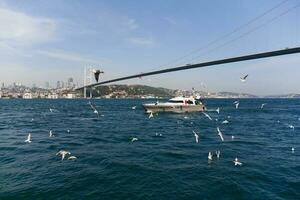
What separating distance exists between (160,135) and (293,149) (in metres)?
13.8

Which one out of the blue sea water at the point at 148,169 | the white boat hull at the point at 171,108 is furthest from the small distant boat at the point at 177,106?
the blue sea water at the point at 148,169

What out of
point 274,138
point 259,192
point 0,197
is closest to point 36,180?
point 0,197

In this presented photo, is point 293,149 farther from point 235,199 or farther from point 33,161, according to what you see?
point 33,161

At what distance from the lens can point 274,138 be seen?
3978cm

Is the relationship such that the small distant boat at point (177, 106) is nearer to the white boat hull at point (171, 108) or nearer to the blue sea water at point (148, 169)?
the white boat hull at point (171, 108)

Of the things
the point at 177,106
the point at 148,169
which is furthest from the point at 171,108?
the point at 148,169

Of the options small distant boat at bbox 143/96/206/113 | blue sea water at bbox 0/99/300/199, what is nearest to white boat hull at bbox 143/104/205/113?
small distant boat at bbox 143/96/206/113

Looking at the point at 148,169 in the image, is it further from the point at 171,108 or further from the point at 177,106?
the point at 177,106

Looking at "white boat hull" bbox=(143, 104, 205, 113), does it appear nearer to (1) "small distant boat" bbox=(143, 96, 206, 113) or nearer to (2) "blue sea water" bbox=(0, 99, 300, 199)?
(1) "small distant boat" bbox=(143, 96, 206, 113)

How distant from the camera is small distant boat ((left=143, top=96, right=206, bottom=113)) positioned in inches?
2857

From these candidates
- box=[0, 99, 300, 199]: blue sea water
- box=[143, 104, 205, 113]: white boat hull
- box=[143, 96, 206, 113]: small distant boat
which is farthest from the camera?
box=[143, 96, 206, 113]: small distant boat

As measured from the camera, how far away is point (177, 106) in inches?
2911

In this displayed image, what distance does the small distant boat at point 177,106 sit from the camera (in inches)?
2857

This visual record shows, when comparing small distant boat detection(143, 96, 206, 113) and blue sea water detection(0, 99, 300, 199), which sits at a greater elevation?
small distant boat detection(143, 96, 206, 113)
